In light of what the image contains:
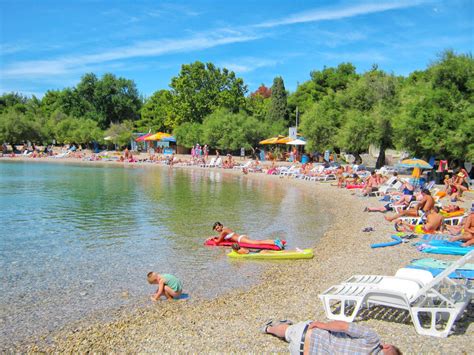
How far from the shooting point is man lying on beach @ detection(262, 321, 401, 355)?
4.09m

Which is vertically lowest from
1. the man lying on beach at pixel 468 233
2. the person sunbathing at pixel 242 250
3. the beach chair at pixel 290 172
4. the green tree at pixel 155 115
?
the person sunbathing at pixel 242 250

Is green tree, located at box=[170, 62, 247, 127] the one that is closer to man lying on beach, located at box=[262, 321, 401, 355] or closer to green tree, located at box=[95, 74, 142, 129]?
green tree, located at box=[95, 74, 142, 129]

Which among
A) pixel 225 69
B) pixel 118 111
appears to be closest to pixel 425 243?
pixel 225 69

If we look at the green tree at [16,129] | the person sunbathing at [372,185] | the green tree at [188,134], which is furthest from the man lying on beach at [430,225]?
the green tree at [16,129]

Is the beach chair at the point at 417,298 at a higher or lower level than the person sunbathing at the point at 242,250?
higher

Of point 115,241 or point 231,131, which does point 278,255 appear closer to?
point 115,241

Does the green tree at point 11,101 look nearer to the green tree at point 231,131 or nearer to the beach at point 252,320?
the green tree at point 231,131

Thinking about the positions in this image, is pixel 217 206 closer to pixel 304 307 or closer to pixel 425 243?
pixel 425 243

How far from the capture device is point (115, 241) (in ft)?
38.5

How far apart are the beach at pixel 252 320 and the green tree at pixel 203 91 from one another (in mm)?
47033

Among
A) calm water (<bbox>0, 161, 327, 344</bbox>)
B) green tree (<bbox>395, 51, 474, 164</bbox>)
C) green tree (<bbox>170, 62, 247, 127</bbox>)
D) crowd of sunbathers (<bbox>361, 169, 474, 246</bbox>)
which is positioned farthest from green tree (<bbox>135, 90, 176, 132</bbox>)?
crowd of sunbathers (<bbox>361, 169, 474, 246</bbox>)

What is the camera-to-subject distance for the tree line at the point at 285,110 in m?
22.2

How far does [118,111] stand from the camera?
256ft

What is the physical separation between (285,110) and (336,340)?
5265 cm
